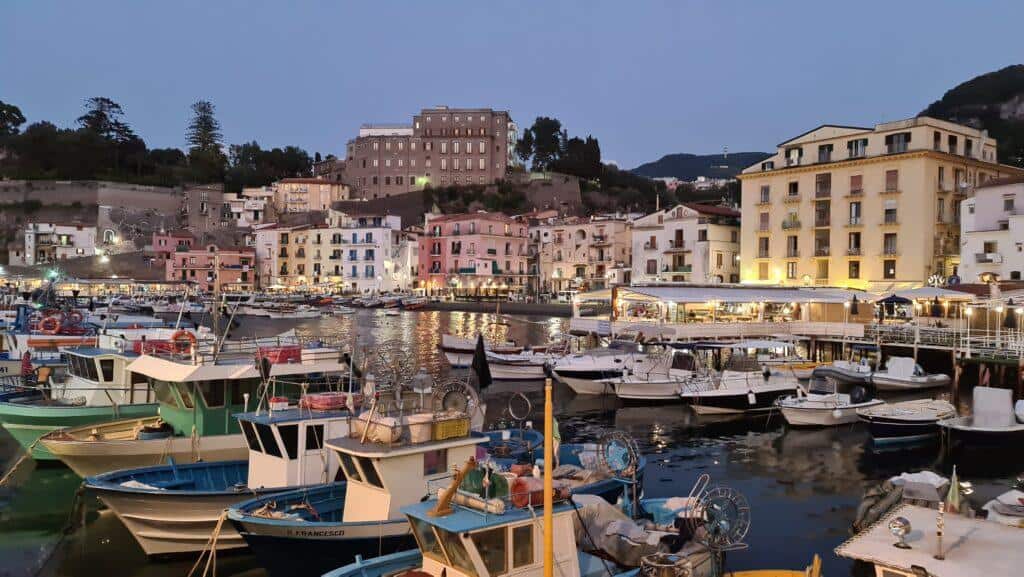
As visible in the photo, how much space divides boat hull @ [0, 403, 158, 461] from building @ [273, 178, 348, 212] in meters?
106

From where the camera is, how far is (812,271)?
53.7 m

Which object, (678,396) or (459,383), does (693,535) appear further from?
(678,396)

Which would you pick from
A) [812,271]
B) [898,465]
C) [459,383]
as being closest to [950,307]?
[812,271]

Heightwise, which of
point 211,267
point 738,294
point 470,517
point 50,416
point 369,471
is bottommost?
point 50,416

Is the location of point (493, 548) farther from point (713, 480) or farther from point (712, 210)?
point (712, 210)

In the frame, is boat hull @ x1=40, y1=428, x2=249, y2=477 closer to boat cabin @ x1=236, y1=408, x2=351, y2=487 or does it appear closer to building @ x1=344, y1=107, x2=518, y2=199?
boat cabin @ x1=236, y1=408, x2=351, y2=487

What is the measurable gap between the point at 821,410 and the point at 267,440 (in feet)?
59.0

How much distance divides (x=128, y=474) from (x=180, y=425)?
2.99 metres

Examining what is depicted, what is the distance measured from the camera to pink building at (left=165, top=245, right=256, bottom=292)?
324ft

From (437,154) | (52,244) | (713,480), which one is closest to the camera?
(713,480)

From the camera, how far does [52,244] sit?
104312 mm

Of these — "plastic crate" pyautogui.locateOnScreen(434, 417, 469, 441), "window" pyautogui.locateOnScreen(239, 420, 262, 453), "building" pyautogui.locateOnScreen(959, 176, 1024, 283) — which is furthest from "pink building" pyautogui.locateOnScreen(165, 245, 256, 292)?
"plastic crate" pyautogui.locateOnScreen(434, 417, 469, 441)

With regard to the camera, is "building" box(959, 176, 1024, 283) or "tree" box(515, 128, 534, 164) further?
"tree" box(515, 128, 534, 164)

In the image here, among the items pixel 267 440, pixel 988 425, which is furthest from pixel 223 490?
pixel 988 425
